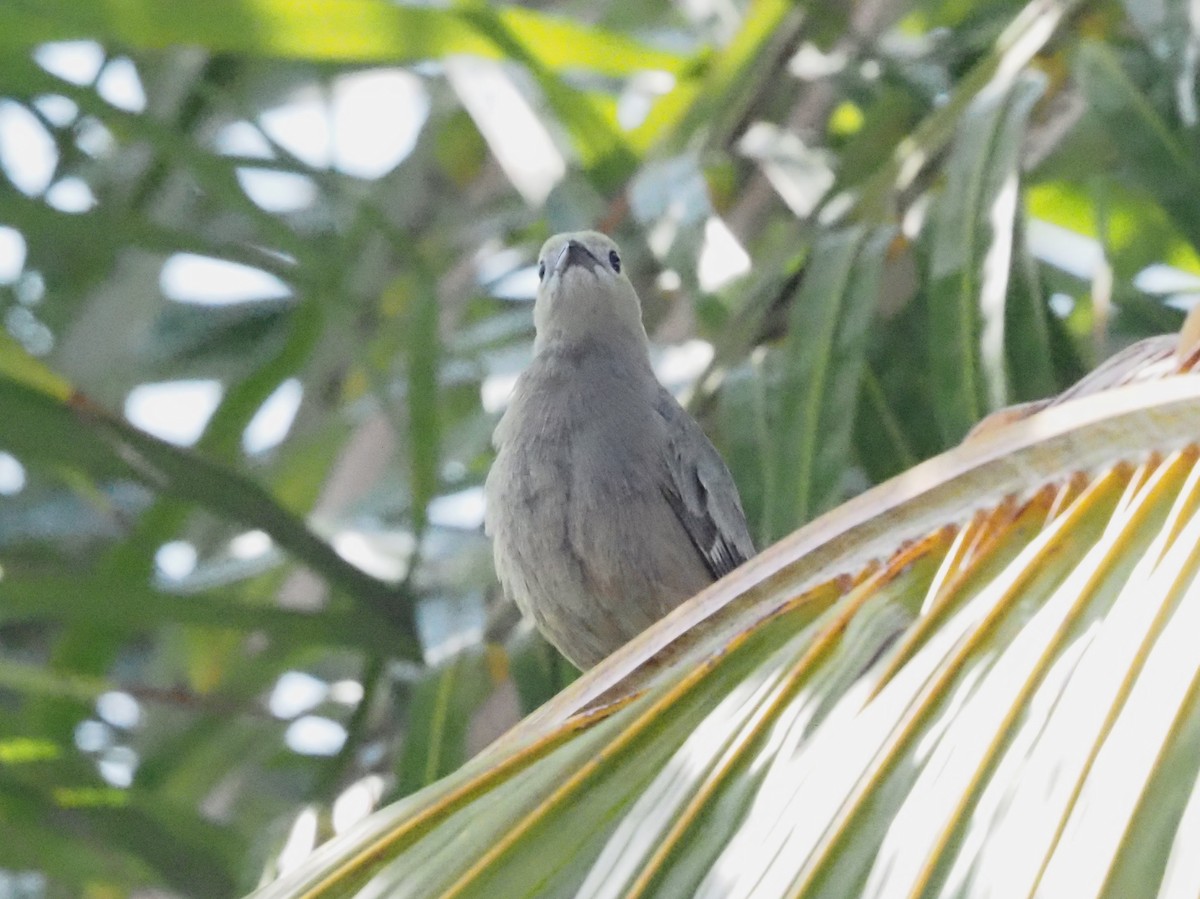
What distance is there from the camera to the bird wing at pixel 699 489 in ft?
9.93

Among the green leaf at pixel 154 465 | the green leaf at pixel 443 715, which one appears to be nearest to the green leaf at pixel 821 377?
the green leaf at pixel 443 715

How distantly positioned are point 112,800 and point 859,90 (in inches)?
93.2

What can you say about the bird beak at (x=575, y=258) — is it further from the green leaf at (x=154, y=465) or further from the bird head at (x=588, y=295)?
the green leaf at (x=154, y=465)

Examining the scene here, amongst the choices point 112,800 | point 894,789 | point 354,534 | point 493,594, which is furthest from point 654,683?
point 112,800

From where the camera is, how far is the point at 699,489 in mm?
3051

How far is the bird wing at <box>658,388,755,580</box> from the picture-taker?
303 centimetres

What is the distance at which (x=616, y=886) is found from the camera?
112 centimetres

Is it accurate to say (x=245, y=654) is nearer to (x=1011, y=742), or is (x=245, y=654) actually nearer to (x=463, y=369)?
(x=463, y=369)

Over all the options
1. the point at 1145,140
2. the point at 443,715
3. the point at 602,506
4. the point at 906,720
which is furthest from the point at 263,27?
the point at 906,720

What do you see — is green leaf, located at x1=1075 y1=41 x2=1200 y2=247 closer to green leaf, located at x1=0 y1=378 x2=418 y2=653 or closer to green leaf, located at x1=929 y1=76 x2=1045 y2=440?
green leaf, located at x1=929 y1=76 x2=1045 y2=440

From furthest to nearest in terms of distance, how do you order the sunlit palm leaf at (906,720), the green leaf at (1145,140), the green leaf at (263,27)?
the green leaf at (263,27) < the green leaf at (1145,140) < the sunlit palm leaf at (906,720)

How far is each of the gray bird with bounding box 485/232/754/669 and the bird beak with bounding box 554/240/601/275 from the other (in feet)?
0.75

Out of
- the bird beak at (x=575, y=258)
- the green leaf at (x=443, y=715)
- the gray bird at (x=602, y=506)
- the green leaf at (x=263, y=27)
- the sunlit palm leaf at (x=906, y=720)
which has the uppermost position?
the green leaf at (x=263, y=27)

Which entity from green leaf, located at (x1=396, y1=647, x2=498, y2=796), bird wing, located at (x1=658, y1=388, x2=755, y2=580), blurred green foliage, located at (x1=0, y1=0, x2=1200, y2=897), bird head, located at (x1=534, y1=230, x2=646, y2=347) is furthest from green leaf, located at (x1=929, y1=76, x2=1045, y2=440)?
green leaf, located at (x1=396, y1=647, x2=498, y2=796)
